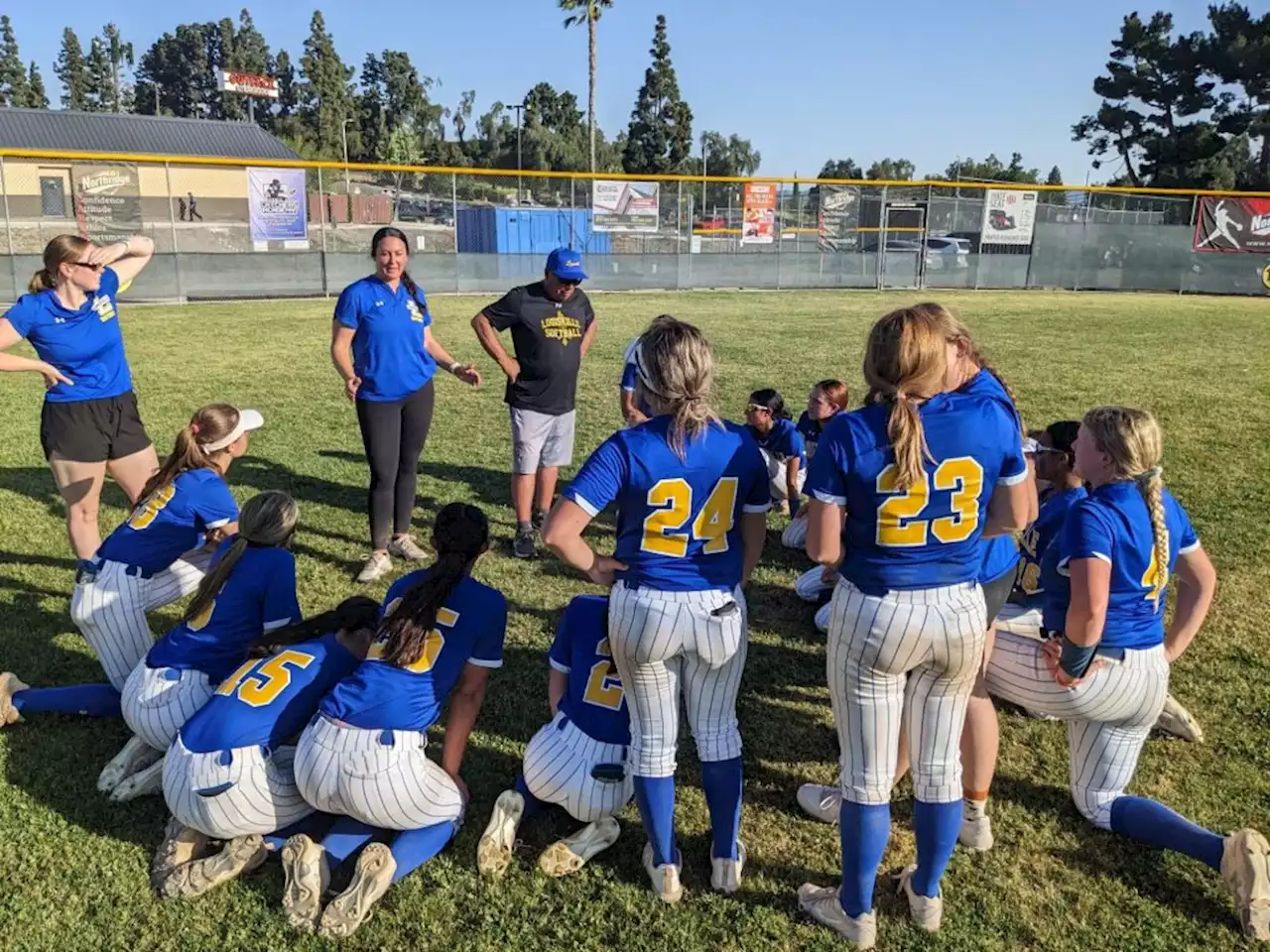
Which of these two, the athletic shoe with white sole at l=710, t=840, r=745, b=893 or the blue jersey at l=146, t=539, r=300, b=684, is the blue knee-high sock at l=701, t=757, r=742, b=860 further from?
the blue jersey at l=146, t=539, r=300, b=684

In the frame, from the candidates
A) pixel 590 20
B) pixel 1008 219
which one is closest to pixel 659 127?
pixel 590 20

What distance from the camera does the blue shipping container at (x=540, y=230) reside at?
82.8 feet

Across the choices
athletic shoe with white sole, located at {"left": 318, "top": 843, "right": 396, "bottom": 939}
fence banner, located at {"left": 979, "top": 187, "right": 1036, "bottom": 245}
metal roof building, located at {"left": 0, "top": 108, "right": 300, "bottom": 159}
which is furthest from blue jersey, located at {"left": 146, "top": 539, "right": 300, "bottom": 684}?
metal roof building, located at {"left": 0, "top": 108, "right": 300, "bottom": 159}

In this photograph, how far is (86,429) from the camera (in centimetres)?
497

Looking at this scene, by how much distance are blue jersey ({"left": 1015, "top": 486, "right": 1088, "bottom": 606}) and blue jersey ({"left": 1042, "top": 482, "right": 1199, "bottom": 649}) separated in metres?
0.40

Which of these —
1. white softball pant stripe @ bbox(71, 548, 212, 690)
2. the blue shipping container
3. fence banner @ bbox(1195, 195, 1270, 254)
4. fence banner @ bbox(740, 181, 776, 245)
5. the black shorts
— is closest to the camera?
white softball pant stripe @ bbox(71, 548, 212, 690)

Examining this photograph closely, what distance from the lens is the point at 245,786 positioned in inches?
119

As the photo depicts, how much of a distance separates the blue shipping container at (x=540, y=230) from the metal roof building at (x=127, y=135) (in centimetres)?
3139

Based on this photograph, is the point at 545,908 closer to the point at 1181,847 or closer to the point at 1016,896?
the point at 1016,896

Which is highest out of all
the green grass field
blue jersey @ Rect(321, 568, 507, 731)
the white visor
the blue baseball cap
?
the blue baseball cap

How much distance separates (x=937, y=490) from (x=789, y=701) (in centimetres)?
212

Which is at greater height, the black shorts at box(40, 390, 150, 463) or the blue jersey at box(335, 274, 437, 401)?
the blue jersey at box(335, 274, 437, 401)

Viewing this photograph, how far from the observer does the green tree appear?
70.5 meters

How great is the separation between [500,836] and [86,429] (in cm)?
338
